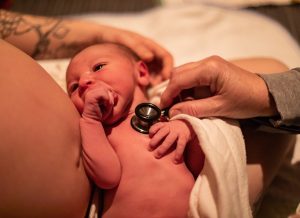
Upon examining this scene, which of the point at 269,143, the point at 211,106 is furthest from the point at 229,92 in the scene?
the point at 269,143

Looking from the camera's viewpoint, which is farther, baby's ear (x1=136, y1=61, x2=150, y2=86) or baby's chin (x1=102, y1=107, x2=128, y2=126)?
baby's ear (x1=136, y1=61, x2=150, y2=86)

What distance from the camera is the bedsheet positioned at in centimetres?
114

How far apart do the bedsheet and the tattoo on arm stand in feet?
0.23

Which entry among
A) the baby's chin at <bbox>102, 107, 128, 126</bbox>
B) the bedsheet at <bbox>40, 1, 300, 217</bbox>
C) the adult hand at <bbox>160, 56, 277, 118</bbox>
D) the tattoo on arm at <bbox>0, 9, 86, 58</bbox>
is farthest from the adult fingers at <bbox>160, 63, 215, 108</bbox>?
the tattoo on arm at <bbox>0, 9, 86, 58</bbox>

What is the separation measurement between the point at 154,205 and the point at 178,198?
0.05 meters

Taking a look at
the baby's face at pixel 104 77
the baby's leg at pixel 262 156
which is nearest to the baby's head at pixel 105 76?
the baby's face at pixel 104 77

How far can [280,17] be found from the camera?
1.42 m

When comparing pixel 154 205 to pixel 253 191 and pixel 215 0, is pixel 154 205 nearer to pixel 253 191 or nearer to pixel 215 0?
pixel 253 191

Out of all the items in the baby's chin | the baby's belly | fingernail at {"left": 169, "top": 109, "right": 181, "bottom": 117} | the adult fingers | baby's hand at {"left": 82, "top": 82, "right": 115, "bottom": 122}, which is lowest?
the baby's belly

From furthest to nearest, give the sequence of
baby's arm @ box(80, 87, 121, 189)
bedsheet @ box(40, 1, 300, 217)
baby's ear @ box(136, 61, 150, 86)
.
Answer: bedsheet @ box(40, 1, 300, 217)
baby's ear @ box(136, 61, 150, 86)
baby's arm @ box(80, 87, 121, 189)

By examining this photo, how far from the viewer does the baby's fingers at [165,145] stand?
689 millimetres

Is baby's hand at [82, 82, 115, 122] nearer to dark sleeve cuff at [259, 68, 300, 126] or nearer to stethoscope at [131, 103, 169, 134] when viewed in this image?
stethoscope at [131, 103, 169, 134]

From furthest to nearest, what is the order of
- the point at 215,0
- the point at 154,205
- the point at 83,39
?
the point at 215,0, the point at 83,39, the point at 154,205

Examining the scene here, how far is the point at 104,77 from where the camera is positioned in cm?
76
